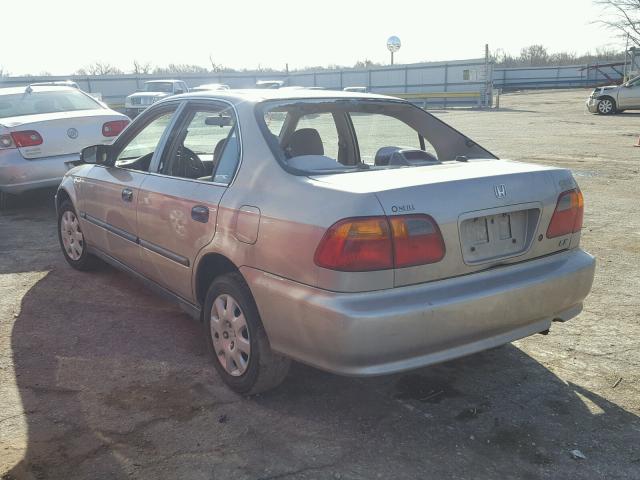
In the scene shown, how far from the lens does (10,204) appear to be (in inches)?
349

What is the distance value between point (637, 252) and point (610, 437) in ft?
11.3

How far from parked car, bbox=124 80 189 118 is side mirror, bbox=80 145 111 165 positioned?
19796 mm

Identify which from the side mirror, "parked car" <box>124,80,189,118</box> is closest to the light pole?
"parked car" <box>124,80,189,118</box>

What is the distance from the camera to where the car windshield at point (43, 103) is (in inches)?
321

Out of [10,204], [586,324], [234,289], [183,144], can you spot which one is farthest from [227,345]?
[10,204]

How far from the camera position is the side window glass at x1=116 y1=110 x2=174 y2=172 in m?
4.25

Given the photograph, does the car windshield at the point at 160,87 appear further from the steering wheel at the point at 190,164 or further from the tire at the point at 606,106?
the steering wheel at the point at 190,164

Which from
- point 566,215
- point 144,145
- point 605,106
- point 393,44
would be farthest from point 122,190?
point 393,44

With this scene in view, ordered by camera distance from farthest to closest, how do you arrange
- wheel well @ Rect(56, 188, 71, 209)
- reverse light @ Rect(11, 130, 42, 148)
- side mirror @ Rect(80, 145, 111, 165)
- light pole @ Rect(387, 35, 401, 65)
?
light pole @ Rect(387, 35, 401, 65) < reverse light @ Rect(11, 130, 42, 148) < wheel well @ Rect(56, 188, 71, 209) < side mirror @ Rect(80, 145, 111, 165)

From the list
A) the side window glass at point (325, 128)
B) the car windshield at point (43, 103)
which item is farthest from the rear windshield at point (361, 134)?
the car windshield at point (43, 103)

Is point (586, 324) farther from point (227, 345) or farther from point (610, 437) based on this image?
point (227, 345)

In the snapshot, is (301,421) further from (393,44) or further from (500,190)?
(393,44)

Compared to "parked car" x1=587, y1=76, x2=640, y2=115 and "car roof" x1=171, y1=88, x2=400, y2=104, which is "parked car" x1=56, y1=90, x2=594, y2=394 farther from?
"parked car" x1=587, y1=76, x2=640, y2=115

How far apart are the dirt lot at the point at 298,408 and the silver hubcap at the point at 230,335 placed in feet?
0.60
